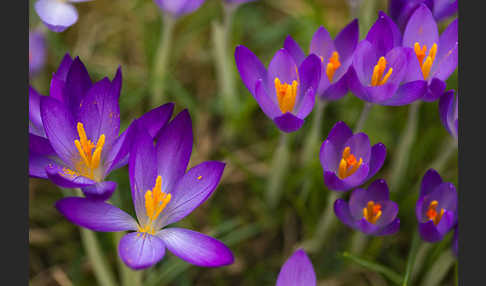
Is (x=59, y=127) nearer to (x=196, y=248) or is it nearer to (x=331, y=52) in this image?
(x=196, y=248)

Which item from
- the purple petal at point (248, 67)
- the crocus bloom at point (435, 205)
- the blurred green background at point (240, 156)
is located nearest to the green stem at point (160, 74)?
the blurred green background at point (240, 156)

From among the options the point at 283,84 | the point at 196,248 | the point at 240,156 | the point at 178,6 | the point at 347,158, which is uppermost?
the point at 178,6

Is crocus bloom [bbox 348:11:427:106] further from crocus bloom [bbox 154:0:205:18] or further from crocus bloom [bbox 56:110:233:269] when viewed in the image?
crocus bloom [bbox 154:0:205:18]

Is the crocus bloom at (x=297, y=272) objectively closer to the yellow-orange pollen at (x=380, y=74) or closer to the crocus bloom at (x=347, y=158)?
the crocus bloom at (x=347, y=158)

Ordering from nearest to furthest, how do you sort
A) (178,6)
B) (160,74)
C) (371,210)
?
(371,210), (178,6), (160,74)

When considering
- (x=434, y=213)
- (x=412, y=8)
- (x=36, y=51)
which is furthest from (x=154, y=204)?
(x=36, y=51)

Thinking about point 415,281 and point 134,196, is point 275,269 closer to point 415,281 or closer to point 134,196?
point 415,281

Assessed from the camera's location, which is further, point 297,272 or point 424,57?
point 424,57
